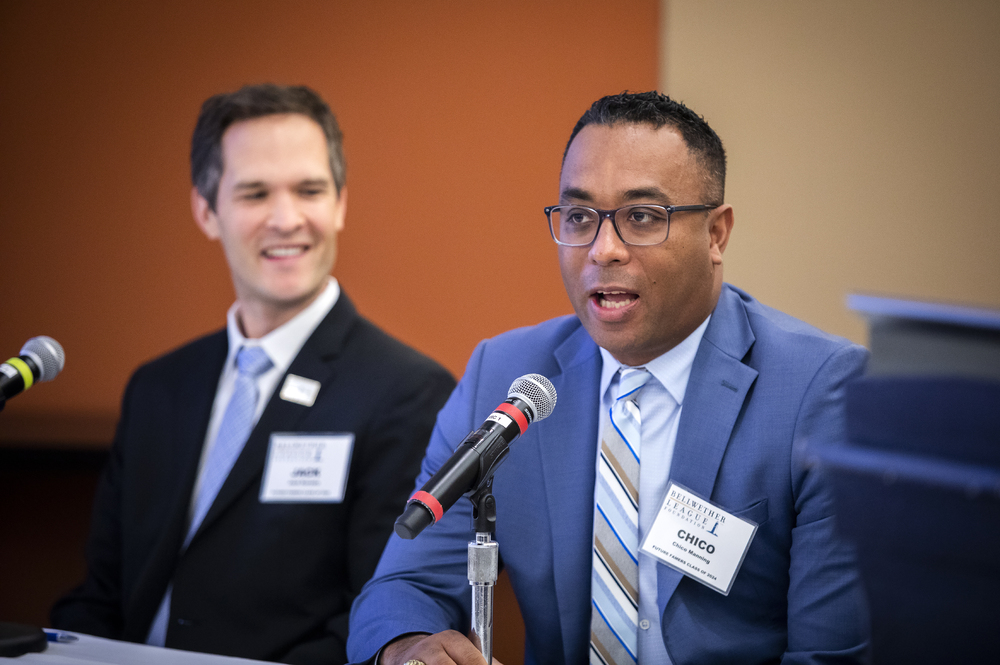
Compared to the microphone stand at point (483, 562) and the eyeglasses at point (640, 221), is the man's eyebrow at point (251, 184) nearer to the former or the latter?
the eyeglasses at point (640, 221)

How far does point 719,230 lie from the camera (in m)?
1.59

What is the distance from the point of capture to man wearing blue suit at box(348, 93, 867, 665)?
4.60 ft

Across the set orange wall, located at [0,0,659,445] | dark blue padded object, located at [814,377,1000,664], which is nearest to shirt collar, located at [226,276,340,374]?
orange wall, located at [0,0,659,445]

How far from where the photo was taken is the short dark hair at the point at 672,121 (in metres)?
1.52

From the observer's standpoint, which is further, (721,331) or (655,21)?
(655,21)

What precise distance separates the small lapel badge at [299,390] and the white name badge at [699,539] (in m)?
1.11

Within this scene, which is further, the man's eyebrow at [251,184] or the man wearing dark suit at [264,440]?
the man's eyebrow at [251,184]

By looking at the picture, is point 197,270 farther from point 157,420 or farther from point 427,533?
point 427,533

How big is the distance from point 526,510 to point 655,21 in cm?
194

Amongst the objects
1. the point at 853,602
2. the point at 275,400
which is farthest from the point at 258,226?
the point at 853,602

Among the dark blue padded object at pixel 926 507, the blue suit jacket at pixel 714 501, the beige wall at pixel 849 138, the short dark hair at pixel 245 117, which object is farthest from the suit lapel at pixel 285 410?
the dark blue padded object at pixel 926 507

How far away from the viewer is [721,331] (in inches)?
62.0

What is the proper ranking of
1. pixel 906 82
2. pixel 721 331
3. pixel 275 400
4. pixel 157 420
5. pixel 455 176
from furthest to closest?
pixel 455 176 < pixel 906 82 < pixel 157 420 < pixel 275 400 < pixel 721 331

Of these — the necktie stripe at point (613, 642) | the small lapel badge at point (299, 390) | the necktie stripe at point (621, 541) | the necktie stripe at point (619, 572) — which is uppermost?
the small lapel badge at point (299, 390)
